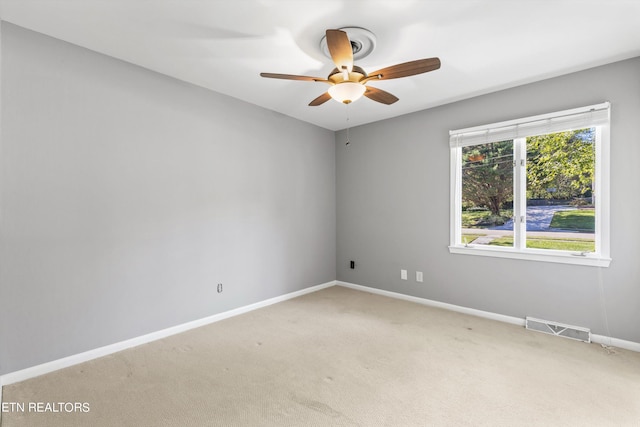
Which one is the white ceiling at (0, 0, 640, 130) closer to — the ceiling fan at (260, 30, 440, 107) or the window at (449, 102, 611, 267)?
the ceiling fan at (260, 30, 440, 107)

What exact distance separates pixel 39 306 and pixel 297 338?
2028mm

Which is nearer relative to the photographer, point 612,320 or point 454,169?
point 612,320

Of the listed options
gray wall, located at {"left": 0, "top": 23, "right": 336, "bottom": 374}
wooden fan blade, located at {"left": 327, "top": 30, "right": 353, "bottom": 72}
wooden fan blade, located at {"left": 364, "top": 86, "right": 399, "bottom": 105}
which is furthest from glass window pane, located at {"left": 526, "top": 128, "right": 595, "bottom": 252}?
gray wall, located at {"left": 0, "top": 23, "right": 336, "bottom": 374}

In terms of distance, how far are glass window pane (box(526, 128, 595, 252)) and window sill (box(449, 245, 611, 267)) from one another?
0.31 feet

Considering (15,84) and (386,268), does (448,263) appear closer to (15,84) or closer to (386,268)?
(386,268)

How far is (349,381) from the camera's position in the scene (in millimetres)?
2207

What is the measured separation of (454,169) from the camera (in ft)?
12.2

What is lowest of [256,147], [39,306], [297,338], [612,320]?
[297,338]

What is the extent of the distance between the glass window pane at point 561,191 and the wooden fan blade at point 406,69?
1895 millimetres

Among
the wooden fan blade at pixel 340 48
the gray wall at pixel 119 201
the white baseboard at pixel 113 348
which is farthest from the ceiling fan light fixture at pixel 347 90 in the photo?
the white baseboard at pixel 113 348

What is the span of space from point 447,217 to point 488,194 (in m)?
0.51

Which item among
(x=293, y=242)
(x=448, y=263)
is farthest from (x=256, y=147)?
(x=448, y=263)

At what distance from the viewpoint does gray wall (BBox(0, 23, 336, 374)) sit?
2.23m

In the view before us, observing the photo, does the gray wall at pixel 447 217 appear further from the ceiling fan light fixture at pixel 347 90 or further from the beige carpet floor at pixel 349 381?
the ceiling fan light fixture at pixel 347 90
